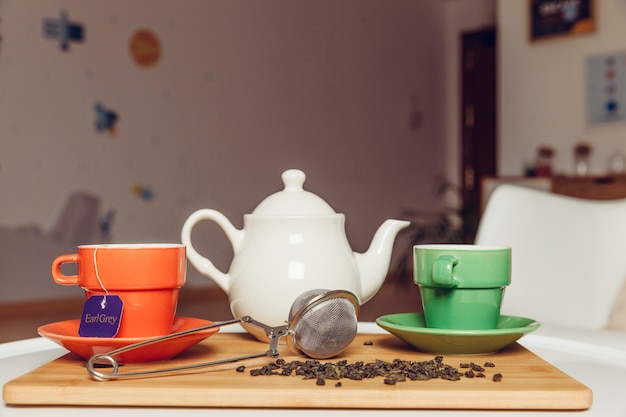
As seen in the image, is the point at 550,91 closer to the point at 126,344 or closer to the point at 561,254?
the point at 561,254

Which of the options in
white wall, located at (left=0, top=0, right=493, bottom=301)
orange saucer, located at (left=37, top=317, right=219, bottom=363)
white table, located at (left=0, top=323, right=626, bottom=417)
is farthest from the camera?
white wall, located at (left=0, top=0, right=493, bottom=301)

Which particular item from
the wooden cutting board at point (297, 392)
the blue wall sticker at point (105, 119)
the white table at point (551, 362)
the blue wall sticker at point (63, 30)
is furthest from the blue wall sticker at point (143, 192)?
the wooden cutting board at point (297, 392)

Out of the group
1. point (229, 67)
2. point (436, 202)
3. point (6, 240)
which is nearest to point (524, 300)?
point (6, 240)

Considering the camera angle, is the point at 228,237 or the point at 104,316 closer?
the point at 104,316

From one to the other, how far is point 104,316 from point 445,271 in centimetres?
34

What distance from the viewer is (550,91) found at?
5.08 m

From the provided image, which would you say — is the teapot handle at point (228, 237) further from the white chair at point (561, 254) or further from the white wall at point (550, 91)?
the white wall at point (550, 91)

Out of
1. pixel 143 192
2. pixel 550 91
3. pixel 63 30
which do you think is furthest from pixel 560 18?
pixel 63 30

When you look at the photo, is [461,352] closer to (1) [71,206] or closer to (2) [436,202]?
(1) [71,206]

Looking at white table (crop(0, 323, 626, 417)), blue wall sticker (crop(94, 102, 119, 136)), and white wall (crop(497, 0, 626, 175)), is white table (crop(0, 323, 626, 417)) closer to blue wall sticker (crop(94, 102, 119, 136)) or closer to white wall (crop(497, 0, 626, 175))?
blue wall sticker (crop(94, 102, 119, 136))

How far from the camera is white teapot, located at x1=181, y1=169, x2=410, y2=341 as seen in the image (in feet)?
2.58

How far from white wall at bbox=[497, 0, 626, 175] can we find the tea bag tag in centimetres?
460

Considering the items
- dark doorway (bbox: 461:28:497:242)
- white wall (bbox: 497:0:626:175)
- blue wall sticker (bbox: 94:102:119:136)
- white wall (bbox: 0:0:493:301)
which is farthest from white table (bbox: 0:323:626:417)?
dark doorway (bbox: 461:28:497:242)

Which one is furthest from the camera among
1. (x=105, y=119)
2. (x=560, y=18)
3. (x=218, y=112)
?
(x=218, y=112)
